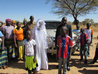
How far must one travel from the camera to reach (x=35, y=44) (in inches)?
107

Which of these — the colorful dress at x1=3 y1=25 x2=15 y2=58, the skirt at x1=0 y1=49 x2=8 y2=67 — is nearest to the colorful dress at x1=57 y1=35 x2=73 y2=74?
the colorful dress at x1=3 y1=25 x2=15 y2=58

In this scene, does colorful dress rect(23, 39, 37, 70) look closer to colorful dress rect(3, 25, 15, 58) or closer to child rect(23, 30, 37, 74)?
child rect(23, 30, 37, 74)

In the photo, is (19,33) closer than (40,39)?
No

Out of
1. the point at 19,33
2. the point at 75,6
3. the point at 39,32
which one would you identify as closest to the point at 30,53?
the point at 39,32

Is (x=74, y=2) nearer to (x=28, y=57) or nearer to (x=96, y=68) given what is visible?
(x=96, y=68)

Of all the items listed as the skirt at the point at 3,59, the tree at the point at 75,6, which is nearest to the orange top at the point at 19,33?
the skirt at the point at 3,59

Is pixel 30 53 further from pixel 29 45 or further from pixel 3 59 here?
pixel 3 59

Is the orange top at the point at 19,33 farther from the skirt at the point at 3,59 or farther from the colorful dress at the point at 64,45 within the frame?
the colorful dress at the point at 64,45

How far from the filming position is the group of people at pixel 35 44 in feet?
8.87

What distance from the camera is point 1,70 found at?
145 inches

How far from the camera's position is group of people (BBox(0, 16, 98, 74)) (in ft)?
8.87

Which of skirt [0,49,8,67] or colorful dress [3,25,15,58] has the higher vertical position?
colorful dress [3,25,15,58]

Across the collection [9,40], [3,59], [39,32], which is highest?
[39,32]

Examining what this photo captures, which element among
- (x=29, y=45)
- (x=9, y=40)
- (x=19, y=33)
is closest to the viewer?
(x=29, y=45)
